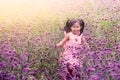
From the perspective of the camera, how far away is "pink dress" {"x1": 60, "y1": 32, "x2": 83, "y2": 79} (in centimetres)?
318

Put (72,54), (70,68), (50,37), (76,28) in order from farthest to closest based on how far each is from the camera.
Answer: (50,37), (76,28), (70,68), (72,54)

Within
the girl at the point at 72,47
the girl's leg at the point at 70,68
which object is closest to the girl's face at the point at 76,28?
the girl at the point at 72,47

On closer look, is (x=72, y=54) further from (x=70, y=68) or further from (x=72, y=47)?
(x=70, y=68)

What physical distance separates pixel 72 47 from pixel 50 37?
756 millimetres

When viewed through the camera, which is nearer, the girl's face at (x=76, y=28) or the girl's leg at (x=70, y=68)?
the girl's leg at (x=70, y=68)

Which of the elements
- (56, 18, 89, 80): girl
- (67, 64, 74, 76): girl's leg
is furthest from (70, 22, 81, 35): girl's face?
(67, 64, 74, 76): girl's leg

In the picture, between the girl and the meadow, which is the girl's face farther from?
the meadow

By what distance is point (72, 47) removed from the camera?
323 centimetres

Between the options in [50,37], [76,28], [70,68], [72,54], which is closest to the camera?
[72,54]

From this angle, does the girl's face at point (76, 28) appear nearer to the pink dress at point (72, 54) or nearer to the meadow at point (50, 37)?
the pink dress at point (72, 54)

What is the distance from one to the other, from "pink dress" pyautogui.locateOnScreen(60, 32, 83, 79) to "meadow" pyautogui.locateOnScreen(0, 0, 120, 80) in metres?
0.06

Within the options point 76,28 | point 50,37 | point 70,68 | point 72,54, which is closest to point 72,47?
point 72,54

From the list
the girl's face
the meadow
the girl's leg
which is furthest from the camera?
the girl's face

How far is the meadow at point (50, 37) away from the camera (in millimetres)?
3158
